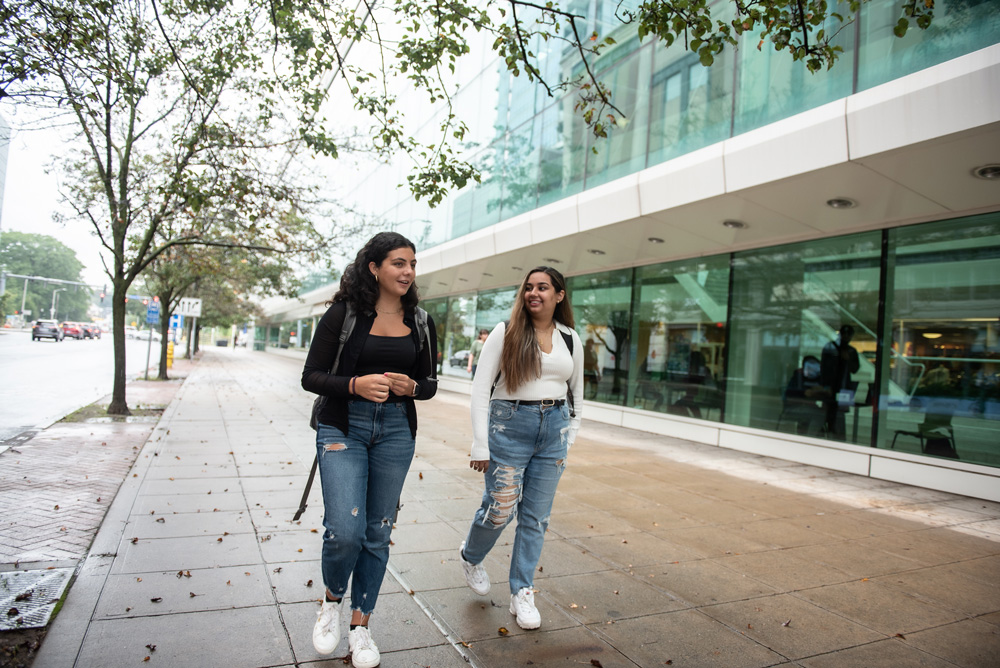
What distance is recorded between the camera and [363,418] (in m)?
2.74

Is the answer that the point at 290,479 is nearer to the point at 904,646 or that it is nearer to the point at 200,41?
the point at 904,646

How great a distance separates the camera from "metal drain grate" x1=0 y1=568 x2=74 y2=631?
299cm

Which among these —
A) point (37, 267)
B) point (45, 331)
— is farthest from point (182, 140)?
point (37, 267)

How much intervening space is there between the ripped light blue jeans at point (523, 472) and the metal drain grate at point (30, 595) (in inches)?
86.2

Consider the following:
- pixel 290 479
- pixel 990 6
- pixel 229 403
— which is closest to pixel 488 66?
pixel 229 403

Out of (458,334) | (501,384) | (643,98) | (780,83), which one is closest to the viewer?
(501,384)

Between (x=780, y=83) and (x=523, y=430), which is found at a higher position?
(x=780, y=83)

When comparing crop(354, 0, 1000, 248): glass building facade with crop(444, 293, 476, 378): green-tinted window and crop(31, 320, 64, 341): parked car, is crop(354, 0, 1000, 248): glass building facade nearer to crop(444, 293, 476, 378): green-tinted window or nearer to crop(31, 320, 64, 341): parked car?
crop(444, 293, 476, 378): green-tinted window

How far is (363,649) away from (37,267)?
106 meters

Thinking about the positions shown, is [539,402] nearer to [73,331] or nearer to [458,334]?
[458,334]

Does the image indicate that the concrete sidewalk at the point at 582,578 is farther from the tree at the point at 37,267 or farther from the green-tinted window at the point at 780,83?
the tree at the point at 37,267

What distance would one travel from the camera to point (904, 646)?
321 cm

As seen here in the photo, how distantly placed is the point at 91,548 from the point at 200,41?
7970 millimetres

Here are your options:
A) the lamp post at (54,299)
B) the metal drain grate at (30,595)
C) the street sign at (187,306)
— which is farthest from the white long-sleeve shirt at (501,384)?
the lamp post at (54,299)
